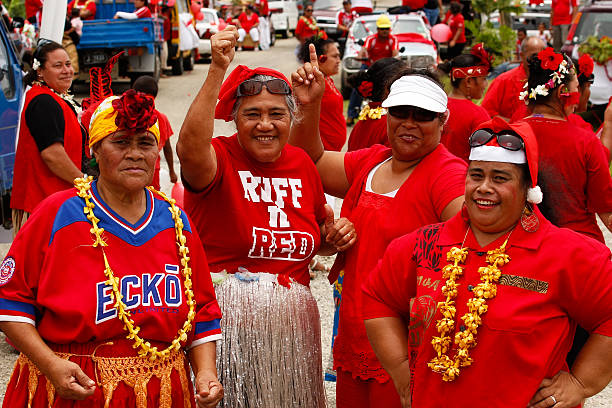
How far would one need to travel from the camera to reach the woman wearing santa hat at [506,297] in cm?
240

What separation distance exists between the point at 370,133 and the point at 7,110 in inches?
163

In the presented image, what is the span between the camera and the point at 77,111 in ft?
17.4

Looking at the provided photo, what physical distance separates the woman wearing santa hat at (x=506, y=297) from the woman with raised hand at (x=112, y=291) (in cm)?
82

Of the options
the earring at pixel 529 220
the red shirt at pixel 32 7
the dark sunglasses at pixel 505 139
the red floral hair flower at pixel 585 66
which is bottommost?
the red shirt at pixel 32 7

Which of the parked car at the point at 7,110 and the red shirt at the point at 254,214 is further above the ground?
the red shirt at the point at 254,214

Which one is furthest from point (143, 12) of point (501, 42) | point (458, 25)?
point (501, 42)

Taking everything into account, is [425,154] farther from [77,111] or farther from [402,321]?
[77,111]

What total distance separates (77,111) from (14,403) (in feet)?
9.79

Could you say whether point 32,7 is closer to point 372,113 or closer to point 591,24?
point 591,24

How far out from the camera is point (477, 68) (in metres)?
6.06

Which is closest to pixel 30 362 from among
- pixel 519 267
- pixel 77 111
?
pixel 519 267

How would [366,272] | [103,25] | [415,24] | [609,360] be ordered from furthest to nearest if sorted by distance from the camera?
[415,24], [103,25], [366,272], [609,360]

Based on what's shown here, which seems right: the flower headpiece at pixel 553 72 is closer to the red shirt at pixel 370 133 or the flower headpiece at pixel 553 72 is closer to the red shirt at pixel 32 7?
the red shirt at pixel 370 133

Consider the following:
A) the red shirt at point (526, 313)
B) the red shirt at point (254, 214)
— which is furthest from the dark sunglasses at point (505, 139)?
the red shirt at point (254, 214)
